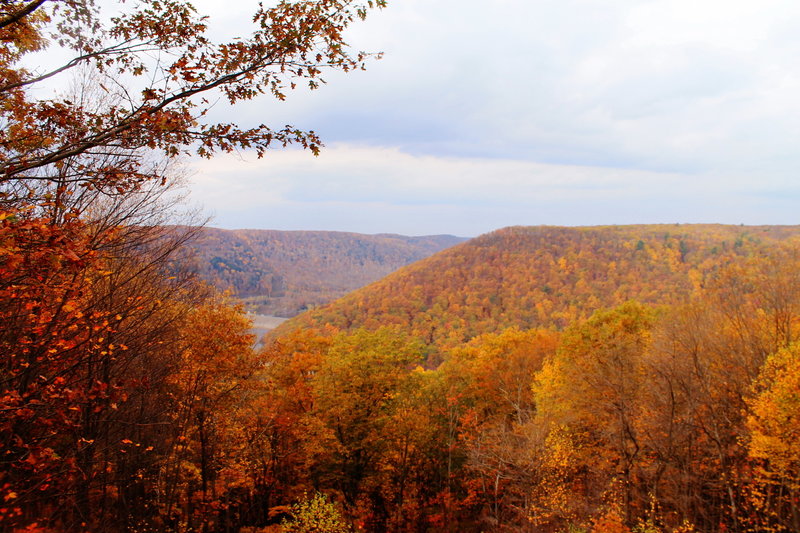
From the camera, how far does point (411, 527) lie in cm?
1956

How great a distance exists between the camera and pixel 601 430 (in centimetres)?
1808

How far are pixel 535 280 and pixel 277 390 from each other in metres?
100

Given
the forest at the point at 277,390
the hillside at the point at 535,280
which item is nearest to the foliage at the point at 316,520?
the forest at the point at 277,390

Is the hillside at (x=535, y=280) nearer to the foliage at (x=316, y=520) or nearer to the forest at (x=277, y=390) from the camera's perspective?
the forest at (x=277, y=390)

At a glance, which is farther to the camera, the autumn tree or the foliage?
the autumn tree

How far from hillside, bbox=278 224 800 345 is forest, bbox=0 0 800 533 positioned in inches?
2171

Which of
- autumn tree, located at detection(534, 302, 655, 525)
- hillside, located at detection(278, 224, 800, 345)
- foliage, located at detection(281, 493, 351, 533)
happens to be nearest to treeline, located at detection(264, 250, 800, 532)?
autumn tree, located at detection(534, 302, 655, 525)

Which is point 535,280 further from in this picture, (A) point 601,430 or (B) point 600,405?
(B) point 600,405

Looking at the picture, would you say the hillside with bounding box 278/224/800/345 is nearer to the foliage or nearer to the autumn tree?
the autumn tree

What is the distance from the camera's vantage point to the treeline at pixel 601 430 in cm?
1422

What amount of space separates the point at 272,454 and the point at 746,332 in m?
19.5

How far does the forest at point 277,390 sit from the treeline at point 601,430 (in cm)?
13

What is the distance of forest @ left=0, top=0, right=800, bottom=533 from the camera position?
4312mm

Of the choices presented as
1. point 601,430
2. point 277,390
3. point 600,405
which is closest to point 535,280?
point 601,430
